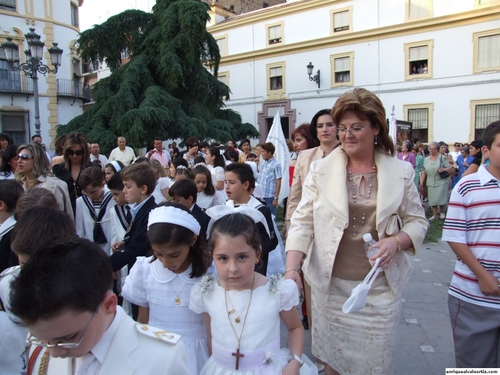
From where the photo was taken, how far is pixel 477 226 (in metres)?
2.34

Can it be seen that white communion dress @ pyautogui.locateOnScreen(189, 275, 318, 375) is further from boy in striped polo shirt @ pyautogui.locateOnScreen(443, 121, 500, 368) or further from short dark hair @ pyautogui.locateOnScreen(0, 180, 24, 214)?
short dark hair @ pyautogui.locateOnScreen(0, 180, 24, 214)

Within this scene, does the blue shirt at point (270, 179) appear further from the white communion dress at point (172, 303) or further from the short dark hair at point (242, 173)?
the white communion dress at point (172, 303)

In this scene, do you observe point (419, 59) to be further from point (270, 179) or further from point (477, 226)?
point (477, 226)

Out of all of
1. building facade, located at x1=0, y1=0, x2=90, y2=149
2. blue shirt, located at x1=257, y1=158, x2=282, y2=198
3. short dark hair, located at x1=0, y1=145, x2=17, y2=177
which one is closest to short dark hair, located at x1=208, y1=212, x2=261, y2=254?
short dark hair, located at x1=0, y1=145, x2=17, y2=177

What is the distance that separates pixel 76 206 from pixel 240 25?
1112 inches

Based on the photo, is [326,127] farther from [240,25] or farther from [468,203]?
[240,25]

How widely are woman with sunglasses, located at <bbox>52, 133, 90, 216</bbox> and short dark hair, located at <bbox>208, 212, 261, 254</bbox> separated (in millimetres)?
3024

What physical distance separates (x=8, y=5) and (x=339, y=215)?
90.1 ft

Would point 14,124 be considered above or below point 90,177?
above

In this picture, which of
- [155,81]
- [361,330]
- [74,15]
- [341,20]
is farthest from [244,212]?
[74,15]

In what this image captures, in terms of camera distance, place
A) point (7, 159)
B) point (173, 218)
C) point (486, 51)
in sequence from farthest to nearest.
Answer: point (486, 51) < point (7, 159) < point (173, 218)

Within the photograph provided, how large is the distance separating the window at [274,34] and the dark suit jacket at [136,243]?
27140 millimetres

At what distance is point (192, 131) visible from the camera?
16422 mm

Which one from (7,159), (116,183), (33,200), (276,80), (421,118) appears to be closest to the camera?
(33,200)
